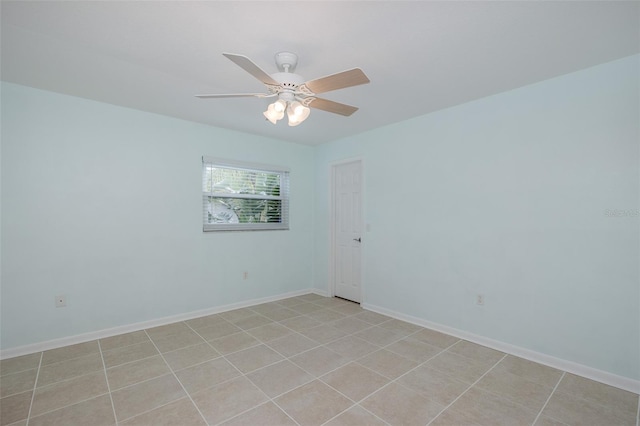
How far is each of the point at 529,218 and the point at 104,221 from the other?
418 cm

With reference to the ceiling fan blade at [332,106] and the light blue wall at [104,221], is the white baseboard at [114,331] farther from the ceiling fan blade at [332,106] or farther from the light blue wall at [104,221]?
the ceiling fan blade at [332,106]

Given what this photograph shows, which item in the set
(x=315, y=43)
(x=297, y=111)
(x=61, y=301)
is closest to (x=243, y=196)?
(x=61, y=301)

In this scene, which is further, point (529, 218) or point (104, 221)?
point (104, 221)

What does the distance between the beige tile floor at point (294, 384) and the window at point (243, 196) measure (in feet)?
4.87

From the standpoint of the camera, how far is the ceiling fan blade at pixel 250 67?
5.19 ft

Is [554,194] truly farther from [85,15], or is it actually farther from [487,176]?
[85,15]

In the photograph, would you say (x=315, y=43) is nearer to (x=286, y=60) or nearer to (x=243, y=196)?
(x=286, y=60)

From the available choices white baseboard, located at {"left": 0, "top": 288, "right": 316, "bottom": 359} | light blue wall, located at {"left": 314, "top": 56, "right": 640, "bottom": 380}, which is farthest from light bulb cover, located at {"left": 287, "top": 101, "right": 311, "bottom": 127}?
white baseboard, located at {"left": 0, "top": 288, "right": 316, "bottom": 359}

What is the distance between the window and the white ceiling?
1233mm

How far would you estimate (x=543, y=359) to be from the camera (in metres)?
2.59

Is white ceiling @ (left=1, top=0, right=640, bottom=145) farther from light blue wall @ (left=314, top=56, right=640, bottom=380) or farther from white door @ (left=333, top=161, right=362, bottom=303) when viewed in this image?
white door @ (left=333, top=161, right=362, bottom=303)

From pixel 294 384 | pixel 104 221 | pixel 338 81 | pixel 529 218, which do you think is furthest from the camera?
pixel 104 221

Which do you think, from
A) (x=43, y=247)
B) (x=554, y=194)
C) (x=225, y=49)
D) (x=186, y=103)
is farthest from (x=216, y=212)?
(x=554, y=194)

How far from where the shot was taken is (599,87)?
7.73 ft
